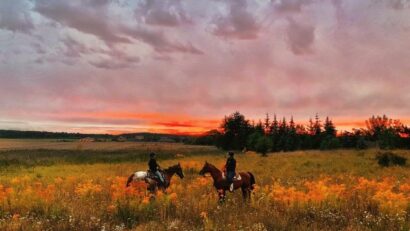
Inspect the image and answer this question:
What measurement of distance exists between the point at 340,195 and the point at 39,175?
74.0 feet

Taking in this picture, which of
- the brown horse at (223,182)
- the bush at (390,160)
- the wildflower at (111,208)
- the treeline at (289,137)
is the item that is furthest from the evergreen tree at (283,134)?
the wildflower at (111,208)

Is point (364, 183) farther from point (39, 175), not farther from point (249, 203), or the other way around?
point (39, 175)

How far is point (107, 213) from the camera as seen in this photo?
13.1 m

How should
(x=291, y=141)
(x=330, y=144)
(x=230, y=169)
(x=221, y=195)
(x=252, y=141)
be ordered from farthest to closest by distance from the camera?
(x=291, y=141) → (x=330, y=144) → (x=252, y=141) → (x=230, y=169) → (x=221, y=195)

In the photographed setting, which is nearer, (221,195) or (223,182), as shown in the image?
(221,195)

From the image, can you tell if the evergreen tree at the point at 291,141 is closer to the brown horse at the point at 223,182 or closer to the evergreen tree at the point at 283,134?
the evergreen tree at the point at 283,134

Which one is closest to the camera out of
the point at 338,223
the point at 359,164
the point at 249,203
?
the point at 338,223

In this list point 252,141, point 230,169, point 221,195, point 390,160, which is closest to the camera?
point 221,195

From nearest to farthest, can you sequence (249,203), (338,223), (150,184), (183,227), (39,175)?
(183,227) → (338,223) → (249,203) → (150,184) → (39,175)

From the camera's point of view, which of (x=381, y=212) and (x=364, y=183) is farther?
(x=364, y=183)

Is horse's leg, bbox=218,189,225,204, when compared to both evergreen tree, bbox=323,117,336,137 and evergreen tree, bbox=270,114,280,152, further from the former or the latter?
evergreen tree, bbox=323,117,336,137

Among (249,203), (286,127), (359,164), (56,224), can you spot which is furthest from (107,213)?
(286,127)

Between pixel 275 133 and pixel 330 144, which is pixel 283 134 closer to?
pixel 275 133

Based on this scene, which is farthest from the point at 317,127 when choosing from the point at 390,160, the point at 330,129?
the point at 390,160
